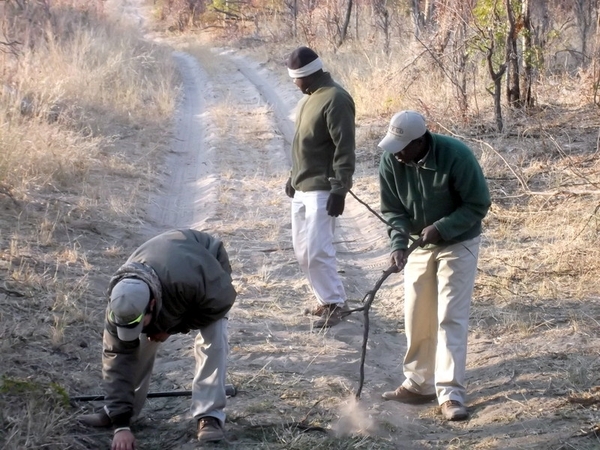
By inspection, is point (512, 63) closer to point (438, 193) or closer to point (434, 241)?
point (438, 193)

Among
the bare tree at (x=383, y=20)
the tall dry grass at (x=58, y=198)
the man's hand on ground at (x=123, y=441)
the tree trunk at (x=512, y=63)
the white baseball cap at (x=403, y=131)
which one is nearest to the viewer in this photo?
the man's hand on ground at (x=123, y=441)

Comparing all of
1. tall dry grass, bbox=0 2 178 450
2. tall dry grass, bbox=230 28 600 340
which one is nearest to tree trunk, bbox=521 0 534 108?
tall dry grass, bbox=230 28 600 340

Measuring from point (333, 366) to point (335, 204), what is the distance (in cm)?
104

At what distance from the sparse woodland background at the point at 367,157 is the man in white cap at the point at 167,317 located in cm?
42

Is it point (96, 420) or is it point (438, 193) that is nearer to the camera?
point (96, 420)

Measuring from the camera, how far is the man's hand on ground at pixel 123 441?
360cm

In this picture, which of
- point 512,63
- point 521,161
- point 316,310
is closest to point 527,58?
point 512,63

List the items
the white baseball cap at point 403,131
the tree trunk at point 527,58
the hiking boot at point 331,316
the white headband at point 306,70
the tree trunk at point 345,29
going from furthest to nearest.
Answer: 1. the tree trunk at point 345,29
2. the tree trunk at point 527,58
3. the hiking boot at point 331,316
4. the white headband at point 306,70
5. the white baseball cap at point 403,131

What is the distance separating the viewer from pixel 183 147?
11867 mm

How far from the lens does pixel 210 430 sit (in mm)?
3828

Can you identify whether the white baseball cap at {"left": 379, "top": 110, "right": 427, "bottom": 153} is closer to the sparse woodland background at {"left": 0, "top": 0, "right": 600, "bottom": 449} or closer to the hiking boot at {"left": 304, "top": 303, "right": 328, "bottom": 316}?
the sparse woodland background at {"left": 0, "top": 0, "right": 600, "bottom": 449}

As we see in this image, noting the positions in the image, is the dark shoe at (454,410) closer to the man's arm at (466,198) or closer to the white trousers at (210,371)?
the man's arm at (466,198)

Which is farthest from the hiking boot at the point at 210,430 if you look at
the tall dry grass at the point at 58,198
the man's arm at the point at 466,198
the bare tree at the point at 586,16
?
the bare tree at the point at 586,16

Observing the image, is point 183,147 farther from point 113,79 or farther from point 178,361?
point 178,361
